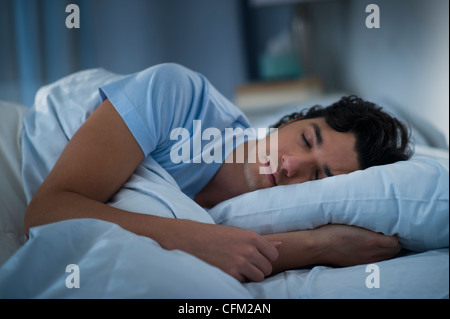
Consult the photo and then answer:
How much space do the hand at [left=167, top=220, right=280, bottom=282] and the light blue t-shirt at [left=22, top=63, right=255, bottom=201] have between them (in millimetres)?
235

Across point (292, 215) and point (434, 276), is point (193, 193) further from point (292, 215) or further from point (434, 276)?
point (434, 276)

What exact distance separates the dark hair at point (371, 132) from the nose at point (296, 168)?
0.10 metres

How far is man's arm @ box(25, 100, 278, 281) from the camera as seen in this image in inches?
23.6

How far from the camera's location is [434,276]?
584 mm

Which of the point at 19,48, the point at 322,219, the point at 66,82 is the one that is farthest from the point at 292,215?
the point at 19,48

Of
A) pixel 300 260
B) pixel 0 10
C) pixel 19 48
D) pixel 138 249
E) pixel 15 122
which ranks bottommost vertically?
pixel 300 260

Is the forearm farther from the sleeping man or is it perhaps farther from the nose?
the nose

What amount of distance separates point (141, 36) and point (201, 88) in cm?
202

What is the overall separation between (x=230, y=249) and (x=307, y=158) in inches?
11.1

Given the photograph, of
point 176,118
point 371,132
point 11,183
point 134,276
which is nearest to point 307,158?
point 371,132

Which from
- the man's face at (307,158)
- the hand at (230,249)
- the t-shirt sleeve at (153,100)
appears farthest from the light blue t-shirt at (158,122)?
the hand at (230,249)

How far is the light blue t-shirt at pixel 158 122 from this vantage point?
2.64 ft

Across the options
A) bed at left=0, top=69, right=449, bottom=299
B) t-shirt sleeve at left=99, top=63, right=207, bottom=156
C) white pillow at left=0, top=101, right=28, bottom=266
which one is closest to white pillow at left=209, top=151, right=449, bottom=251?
bed at left=0, top=69, right=449, bottom=299

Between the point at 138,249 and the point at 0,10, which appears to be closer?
the point at 138,249
